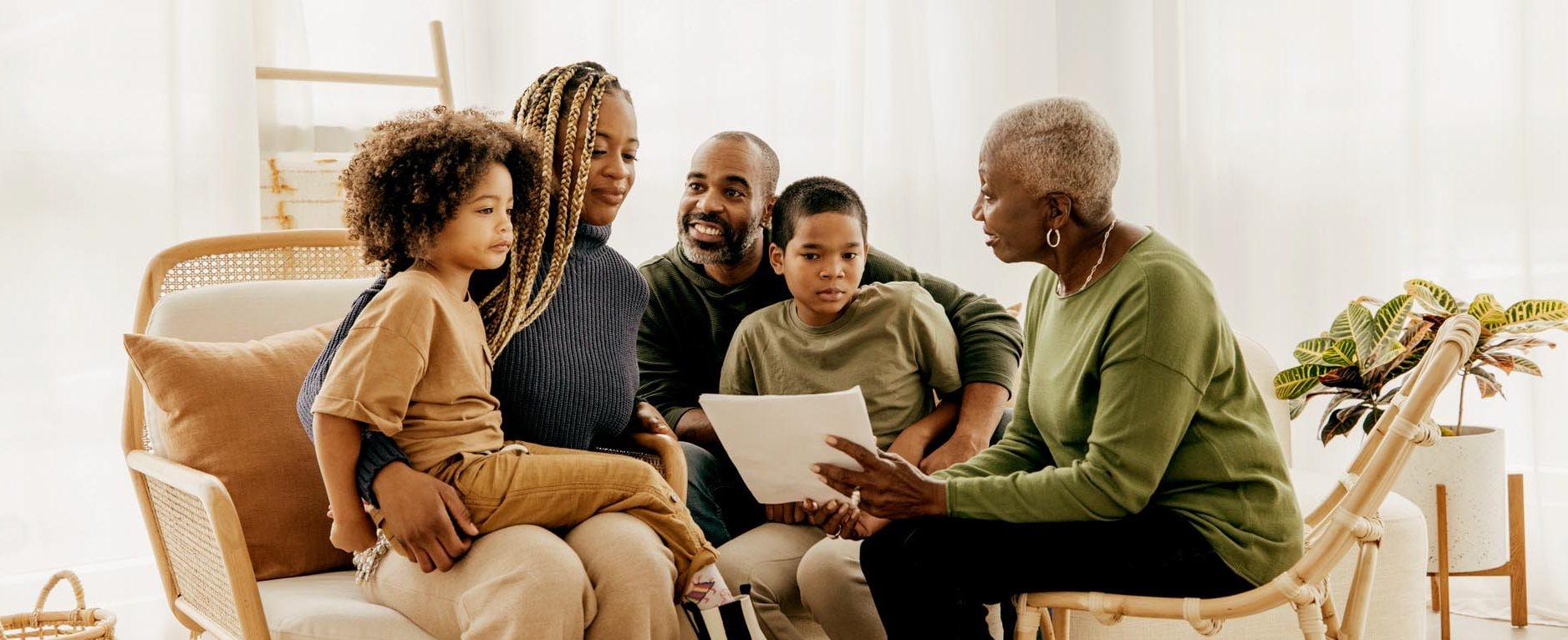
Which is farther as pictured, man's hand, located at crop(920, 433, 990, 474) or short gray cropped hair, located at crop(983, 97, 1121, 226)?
man's hand, located at crop(920, 433, 990, 474)

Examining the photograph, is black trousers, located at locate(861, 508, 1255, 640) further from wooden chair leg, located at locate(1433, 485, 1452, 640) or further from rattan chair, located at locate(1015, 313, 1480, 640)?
wooden chair leg, located at locate(1433, 485, 1452, 640)

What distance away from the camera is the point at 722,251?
2391 millimetres

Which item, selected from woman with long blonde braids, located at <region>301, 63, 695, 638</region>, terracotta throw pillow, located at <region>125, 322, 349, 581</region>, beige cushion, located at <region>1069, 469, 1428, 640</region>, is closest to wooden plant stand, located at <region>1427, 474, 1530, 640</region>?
beige cushion, located at <region>1069, 469, 1428, 640</region>

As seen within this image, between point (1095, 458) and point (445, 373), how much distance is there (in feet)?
2.61

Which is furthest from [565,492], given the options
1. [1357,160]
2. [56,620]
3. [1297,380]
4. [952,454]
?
[1357,160]

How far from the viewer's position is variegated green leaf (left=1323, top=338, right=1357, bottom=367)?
2.67 metres

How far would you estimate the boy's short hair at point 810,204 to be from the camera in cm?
220

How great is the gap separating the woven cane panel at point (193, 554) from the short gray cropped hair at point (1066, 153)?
1114 mm

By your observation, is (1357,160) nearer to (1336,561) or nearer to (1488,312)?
(1488,312)

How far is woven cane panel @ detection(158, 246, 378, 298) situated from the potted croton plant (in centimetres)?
185

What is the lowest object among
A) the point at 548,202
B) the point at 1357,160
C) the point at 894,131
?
the point at 548,202

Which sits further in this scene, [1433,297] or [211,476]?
[1433,297]

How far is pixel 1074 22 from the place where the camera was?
387 centimetres

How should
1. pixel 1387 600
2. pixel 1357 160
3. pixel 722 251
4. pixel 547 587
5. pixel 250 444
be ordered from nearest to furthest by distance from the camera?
pixel 547 587
pixel 250 444
pixel 1387 600
pixel 722 251
pixel 1357 160
